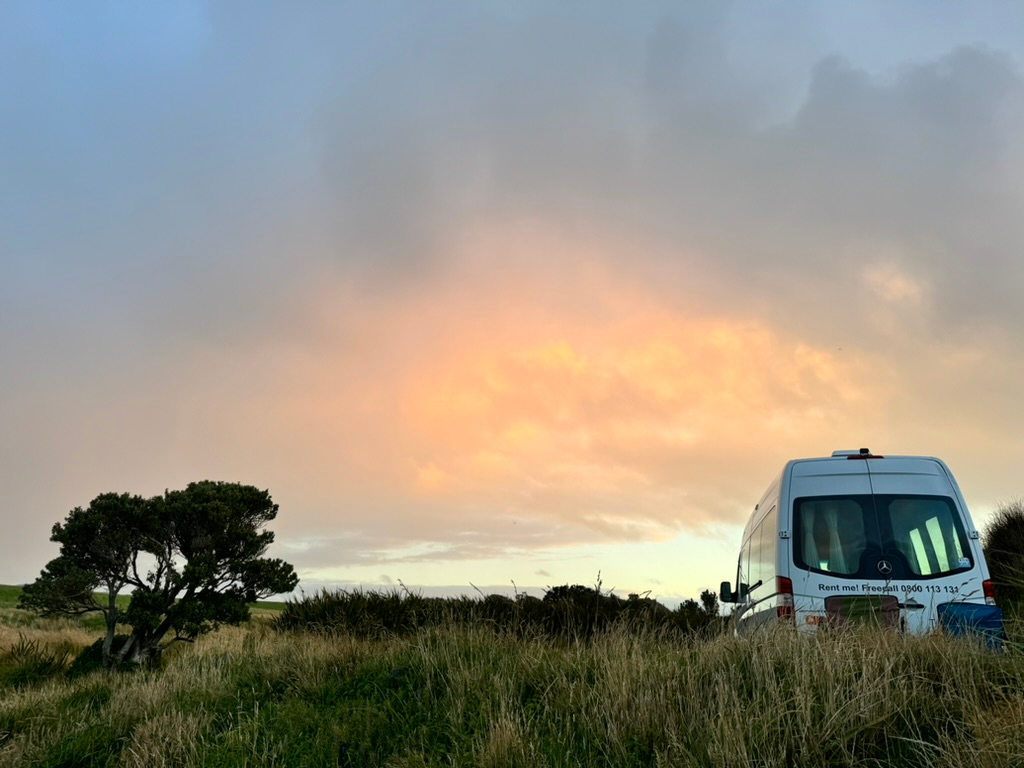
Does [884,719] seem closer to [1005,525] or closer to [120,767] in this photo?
[120,767]

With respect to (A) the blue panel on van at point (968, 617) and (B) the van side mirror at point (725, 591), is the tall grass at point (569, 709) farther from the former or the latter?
(B) the van side mirror at point (725, 591)

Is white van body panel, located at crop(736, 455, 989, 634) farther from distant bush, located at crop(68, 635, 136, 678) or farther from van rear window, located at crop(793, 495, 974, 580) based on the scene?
distant bush, located at crop(68, 635, 136, 678)

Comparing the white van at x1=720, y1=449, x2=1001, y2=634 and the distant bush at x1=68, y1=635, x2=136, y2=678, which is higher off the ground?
the white van at x1=720, y1=449, x2=1001, y2=634

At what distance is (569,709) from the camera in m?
6.89

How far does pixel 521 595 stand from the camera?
15.5 m

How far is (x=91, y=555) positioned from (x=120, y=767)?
48.0ft

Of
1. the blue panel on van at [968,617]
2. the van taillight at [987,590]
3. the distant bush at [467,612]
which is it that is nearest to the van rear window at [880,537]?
the van taillight at [987,590]

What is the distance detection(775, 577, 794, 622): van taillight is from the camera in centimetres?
903

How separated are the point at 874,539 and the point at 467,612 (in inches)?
302

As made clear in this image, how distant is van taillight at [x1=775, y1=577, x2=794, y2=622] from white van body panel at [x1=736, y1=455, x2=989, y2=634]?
51 mm

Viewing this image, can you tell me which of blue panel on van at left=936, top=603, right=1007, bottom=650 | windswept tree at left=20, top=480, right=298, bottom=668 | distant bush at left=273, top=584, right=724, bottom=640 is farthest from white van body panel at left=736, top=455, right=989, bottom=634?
windswept tree at left=20, top=480, right=298, bottom=668

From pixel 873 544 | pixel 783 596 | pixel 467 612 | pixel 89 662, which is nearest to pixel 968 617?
pixel 873 544

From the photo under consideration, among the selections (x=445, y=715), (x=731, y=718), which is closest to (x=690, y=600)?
(x=445, y=715)

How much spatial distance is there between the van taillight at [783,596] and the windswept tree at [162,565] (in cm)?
1522
